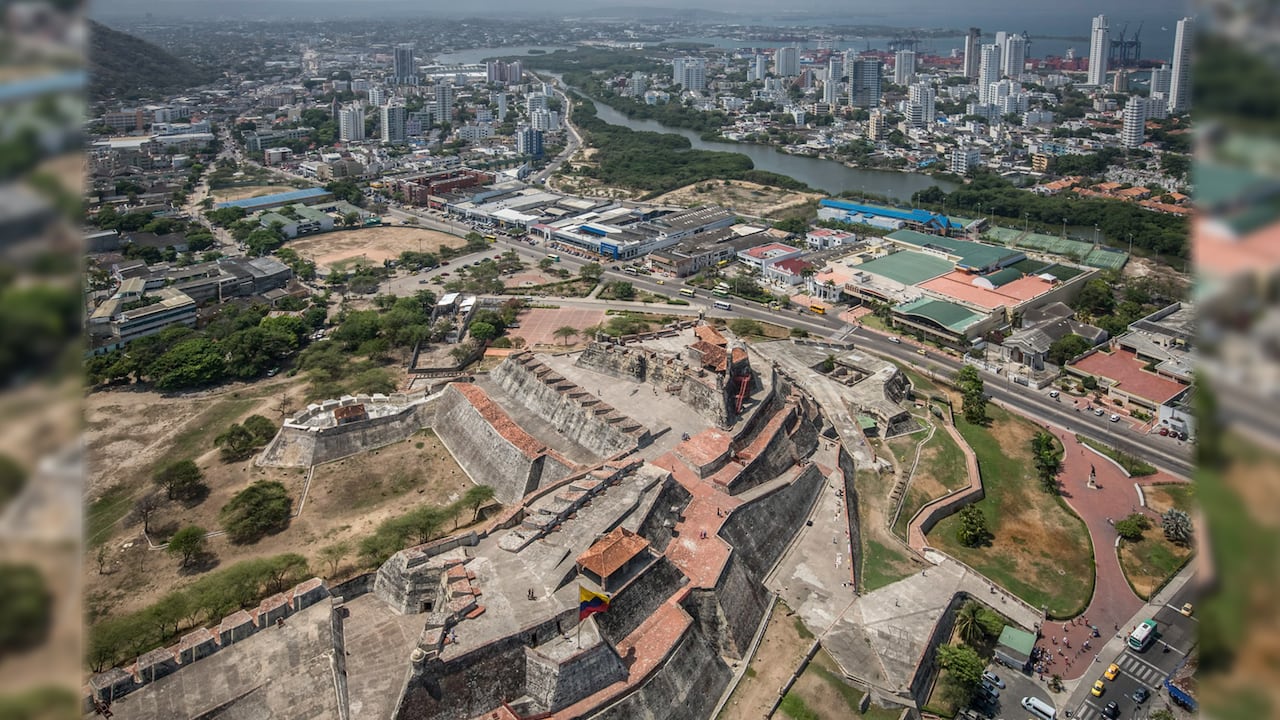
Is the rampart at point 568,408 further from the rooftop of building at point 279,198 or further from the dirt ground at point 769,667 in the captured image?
the rooftop of building at point 279,198

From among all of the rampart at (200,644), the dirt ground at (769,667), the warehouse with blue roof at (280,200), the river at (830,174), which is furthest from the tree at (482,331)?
the river at (830,174)

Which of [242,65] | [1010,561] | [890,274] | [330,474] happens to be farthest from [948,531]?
[242,65]

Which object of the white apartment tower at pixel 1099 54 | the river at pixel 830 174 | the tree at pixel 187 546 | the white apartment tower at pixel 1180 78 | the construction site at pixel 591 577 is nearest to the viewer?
the construction site at pixel 591 577

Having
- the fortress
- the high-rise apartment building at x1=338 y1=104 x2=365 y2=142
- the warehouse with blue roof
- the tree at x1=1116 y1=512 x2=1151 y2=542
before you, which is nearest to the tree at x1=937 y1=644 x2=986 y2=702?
the fortress

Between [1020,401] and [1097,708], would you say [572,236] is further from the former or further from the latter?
[1097,708]

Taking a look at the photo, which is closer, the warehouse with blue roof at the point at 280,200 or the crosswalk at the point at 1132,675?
the crosswalk at the point at 1132,675

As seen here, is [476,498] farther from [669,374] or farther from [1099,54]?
[1099,54]

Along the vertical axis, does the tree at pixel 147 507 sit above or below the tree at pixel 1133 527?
above

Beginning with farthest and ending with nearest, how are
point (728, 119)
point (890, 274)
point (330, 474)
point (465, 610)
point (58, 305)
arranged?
point (728, 119) → point (890, 274) → point (330, 474) → point (465, 610) → point (58, 305)
